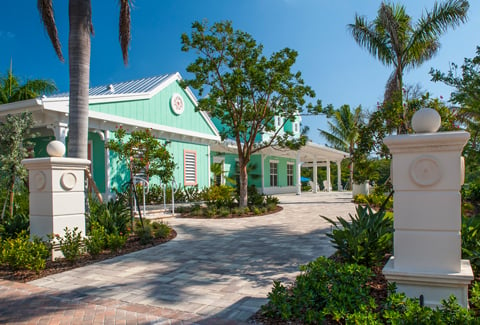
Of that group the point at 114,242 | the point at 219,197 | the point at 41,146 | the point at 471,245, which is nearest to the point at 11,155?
the point at 114,242

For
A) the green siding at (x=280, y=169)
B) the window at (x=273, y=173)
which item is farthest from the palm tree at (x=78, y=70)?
the window at (x=273, y=173)

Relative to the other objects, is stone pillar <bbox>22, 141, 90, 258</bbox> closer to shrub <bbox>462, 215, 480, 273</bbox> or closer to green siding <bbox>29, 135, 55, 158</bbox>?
shrub <bbox>462, 215, 480, 273</bbox>

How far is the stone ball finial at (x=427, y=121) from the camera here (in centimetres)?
339

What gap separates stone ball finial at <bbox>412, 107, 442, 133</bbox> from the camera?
3393 mm

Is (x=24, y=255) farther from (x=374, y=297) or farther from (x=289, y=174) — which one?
(x=289, y=174)

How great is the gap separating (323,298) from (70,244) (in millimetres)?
4372

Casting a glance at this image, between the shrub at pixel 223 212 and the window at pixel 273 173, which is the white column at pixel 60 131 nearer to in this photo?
the shrub at pixel 223 212

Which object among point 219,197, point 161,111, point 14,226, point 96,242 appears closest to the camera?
point 96,242

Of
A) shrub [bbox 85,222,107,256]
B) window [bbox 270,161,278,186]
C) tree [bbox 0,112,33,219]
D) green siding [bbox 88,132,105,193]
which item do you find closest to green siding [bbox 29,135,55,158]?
green siding [bbox 88,132,105,193]

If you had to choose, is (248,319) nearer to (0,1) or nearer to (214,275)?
(214,275)

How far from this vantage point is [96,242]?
6.28m

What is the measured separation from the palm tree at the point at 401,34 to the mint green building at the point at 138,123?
7.39m

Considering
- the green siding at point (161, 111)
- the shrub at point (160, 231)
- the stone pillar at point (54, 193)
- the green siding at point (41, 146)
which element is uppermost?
the green siding at point (161, 111)

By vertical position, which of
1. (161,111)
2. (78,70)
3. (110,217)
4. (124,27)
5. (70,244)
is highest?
(124,27)
